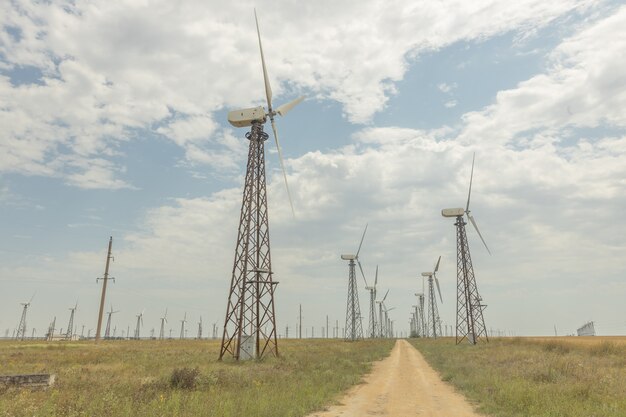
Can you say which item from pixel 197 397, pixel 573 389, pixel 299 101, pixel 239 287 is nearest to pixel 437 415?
pixel 573 389

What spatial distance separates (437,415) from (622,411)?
6060 millimetres

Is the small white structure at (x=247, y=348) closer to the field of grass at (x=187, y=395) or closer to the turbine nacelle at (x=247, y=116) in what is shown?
the field of grass at (x=187, y=395)

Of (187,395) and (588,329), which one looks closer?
(187,395)

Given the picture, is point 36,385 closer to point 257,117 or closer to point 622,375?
point 257,117

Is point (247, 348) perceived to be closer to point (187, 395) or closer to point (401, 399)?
point (187, 395)

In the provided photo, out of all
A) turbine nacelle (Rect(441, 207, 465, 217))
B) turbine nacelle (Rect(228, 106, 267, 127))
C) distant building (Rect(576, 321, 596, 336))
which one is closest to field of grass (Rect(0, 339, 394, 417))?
turbine nacelle (Rect(228, 106, 267, 127))

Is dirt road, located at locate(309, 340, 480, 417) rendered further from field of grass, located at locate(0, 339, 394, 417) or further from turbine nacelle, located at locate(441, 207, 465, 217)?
turbine nacelle, located at locate(441, 207, 465, 217)

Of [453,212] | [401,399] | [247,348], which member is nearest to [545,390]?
[401,399]

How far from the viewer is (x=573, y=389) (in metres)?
16.9

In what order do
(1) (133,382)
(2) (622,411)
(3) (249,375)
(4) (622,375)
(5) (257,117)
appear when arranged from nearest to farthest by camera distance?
(2) (622,411), (1) (133,382), (4) (622,375), (3) (249,375), (5) (257,117)

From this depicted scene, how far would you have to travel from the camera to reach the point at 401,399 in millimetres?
17062

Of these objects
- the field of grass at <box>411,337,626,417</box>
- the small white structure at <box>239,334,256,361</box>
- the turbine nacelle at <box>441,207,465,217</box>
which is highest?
the turbine nacelle at <box>441,207,465,217</box>

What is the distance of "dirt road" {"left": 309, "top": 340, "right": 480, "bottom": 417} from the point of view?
1436 cm

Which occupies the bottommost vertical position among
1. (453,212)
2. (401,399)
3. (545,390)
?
(401,399)
